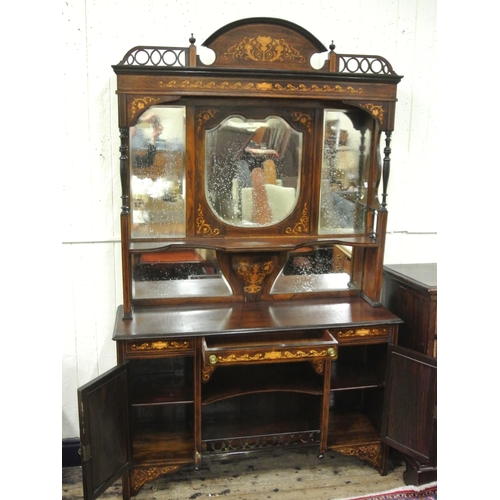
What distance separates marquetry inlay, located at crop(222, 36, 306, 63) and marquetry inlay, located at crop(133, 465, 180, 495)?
1742 mm

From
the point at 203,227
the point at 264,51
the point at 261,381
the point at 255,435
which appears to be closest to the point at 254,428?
the point at 255,435

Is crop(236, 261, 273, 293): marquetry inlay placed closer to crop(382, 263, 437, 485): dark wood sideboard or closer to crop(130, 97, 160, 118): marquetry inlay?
crop(382, 263, 437, 485): dark wood sideboard

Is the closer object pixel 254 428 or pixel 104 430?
pixel 104 430

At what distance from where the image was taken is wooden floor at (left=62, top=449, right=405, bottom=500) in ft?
7.36

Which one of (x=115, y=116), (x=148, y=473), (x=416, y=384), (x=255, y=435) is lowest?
(x=148, y=473)

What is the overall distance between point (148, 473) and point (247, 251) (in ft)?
3.43

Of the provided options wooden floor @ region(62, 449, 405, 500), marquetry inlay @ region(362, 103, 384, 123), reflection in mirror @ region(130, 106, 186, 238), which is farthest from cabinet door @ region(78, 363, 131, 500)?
marquetry inlay @ region(362, 103, 384, 123)

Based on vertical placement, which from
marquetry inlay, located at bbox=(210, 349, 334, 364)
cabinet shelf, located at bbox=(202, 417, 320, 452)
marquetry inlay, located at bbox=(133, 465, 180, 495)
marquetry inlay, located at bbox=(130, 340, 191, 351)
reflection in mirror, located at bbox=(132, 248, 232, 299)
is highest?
reflection in mirror, located at bbox=(132, 248, 232, 299)

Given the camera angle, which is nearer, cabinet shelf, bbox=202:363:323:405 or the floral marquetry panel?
the floral marquetry panel

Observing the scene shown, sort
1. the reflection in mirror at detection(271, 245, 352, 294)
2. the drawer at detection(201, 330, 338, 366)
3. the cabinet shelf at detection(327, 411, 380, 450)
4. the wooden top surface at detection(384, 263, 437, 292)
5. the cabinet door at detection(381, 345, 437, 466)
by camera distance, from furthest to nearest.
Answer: the reflection in mirror at detection(271, 245, 352, 294), the cabinet shelf at detection(327, 411, 380, 450), the wooden top surface at detection(384, 263, 437, 292), the cabinet door at detection(381, 345, 437, 466), the drawer at detection(201, 330, 338, 366)

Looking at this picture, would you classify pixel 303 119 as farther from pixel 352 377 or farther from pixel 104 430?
pixel 104 430

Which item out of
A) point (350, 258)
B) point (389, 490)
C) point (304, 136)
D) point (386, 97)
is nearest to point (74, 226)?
point (304, 136)

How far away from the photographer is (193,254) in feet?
7.67

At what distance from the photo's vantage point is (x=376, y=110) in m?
2.17
